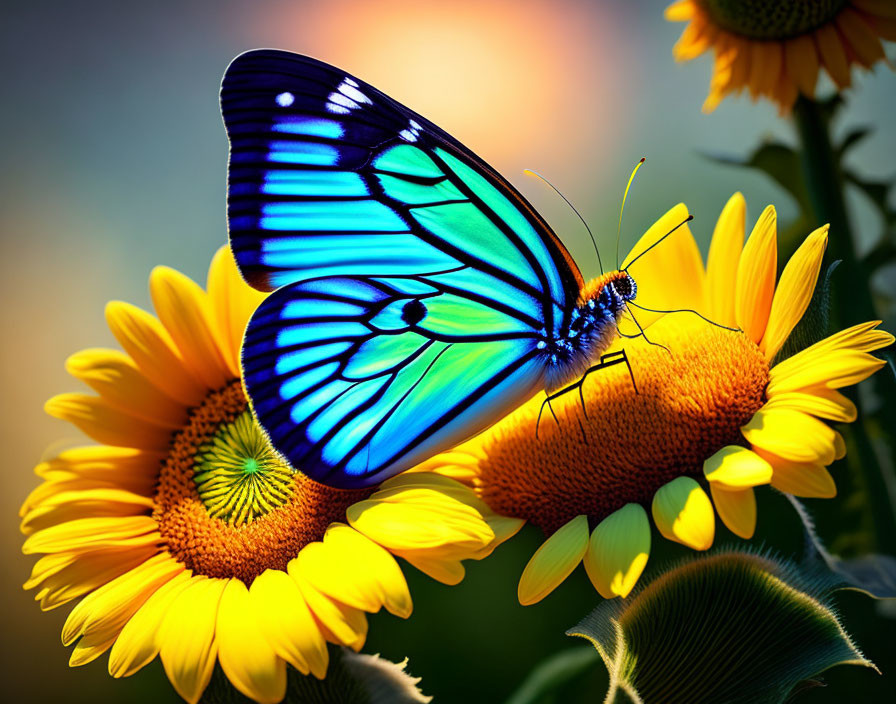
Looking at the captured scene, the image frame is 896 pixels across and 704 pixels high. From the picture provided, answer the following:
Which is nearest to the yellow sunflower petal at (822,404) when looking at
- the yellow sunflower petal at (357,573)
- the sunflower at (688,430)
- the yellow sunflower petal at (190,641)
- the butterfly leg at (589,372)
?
the sunflower at (688,430)

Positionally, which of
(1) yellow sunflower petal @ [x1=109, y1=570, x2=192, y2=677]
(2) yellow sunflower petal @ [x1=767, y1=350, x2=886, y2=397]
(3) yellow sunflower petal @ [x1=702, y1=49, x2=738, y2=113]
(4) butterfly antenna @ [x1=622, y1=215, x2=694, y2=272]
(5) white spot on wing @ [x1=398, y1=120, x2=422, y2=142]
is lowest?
(2) yellow sunflower petal @ [x1=767, y1=350, x2=886, y2=397]

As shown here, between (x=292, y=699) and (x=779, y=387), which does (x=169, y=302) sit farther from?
(x=779, y=387)

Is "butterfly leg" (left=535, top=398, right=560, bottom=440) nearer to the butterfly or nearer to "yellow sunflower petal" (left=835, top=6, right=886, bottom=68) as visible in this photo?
the butterfly

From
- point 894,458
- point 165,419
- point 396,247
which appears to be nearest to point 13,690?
point 165,419

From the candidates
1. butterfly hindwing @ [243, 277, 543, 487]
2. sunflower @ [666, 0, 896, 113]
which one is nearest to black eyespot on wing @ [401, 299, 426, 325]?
butterfly hindwing @ [243, 277, 543, 487]

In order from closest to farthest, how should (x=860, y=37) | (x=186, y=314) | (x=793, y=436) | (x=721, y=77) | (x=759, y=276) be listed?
1. (x=793, y=436)
2. (x=759, y=276)
3. (x=186, y=314)
4. (x=860, y=37)
5. (x=721, y=77)

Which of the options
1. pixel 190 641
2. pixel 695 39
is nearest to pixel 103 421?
pixel 190 641

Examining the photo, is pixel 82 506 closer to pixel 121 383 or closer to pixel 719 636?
pixel 121 383

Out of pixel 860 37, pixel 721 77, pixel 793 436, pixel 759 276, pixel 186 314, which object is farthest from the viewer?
pixel 721 77
